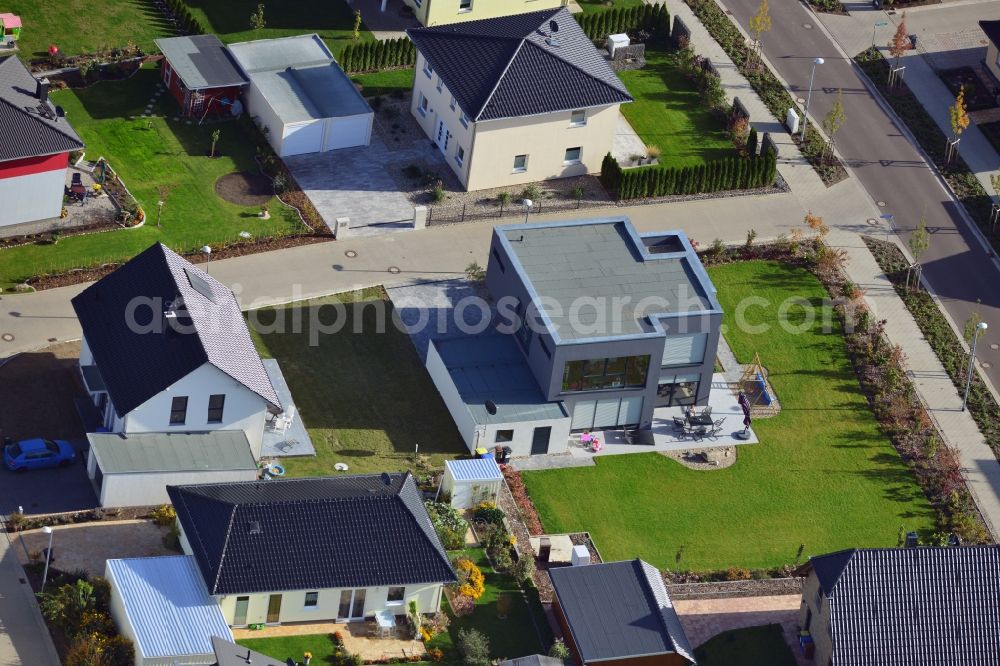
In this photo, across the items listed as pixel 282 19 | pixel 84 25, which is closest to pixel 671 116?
pixel 282 19

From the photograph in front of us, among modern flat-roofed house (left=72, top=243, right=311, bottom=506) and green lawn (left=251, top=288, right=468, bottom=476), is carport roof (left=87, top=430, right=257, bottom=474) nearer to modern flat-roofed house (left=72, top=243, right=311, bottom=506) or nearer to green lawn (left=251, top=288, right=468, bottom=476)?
modern flat-roofed house (left=72, top=243, right=311, bottom=506)

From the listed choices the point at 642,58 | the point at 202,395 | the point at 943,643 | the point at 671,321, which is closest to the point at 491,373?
the point at 671,321

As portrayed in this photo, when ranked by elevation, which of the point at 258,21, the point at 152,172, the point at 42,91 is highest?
the point at 42,91

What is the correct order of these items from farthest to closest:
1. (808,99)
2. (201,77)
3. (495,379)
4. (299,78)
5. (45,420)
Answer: (808,99) → (299,78) → (201,77) → (495,379) → (45,420)

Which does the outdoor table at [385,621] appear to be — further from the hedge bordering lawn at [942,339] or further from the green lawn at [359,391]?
the hedge bordering lawn at [942,339]

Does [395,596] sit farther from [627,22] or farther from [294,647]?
[627,22]

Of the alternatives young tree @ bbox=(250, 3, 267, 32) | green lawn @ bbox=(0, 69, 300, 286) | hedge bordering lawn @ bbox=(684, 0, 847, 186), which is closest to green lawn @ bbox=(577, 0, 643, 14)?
hedge bordering lawn @ bbox=(684, 0, 847, 186)

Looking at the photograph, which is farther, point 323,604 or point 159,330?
point 159,330
